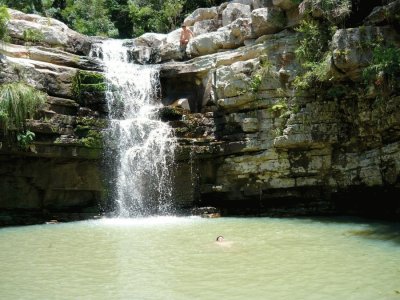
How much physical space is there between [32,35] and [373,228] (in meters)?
13.7

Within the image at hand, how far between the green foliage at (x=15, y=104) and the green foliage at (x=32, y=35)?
10.4 feet

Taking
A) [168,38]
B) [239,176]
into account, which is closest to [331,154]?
[239,176]

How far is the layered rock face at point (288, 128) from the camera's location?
488 inches

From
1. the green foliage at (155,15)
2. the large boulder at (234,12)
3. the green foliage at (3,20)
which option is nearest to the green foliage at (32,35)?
the green foliage at (3,20)

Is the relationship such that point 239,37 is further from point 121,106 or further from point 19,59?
point 19,59

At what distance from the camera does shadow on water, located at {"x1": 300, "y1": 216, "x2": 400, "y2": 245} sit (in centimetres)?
925

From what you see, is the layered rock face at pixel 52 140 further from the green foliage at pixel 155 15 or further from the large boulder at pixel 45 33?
the green foliage at pixel 155 15

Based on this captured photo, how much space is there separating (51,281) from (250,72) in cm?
1079

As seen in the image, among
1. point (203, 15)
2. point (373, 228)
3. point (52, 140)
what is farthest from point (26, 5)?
point (373, 228)

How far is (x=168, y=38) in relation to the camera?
19.6 meters

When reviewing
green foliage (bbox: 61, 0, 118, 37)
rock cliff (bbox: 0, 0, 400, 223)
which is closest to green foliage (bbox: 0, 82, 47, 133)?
rock cliff (bbox: 0, 0, 400, 223)

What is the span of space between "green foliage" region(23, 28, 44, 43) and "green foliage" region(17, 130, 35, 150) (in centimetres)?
456

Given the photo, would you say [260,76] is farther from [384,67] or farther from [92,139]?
[92,139]

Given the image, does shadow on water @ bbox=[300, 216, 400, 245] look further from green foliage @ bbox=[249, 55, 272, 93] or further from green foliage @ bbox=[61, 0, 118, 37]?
green foliage @ bbox=[61, 0, 118, 37]
